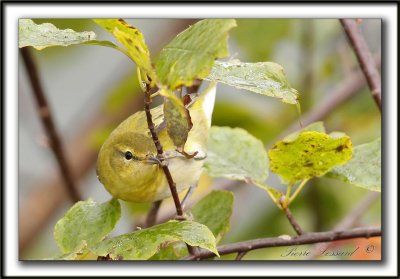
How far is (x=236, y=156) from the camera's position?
0.95 meters

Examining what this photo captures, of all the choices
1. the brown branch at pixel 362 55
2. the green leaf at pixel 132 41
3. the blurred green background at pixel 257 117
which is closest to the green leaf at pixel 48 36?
the green leaf at pixel 132 41

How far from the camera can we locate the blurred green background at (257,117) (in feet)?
4.47

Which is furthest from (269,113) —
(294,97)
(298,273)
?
(294,97)

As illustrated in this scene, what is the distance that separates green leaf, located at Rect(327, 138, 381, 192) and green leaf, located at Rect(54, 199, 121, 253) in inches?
10.2

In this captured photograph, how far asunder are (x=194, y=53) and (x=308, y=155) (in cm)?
24

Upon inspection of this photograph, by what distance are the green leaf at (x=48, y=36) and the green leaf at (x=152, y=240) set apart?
0.20 metres

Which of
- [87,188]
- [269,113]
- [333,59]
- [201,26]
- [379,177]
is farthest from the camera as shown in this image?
[87,188]

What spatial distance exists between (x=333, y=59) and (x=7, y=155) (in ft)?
2.54

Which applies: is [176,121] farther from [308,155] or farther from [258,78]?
[308,155]

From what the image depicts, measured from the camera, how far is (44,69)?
1.82 metres

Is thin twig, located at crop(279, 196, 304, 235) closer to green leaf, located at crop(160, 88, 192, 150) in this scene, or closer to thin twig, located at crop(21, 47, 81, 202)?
green leaf, located at crop(160, 88, 192, 150)

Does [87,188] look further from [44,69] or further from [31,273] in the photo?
[31,273]

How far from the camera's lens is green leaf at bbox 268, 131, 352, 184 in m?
0.78

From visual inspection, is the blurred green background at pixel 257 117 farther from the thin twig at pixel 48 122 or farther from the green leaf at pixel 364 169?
the green leaf at pixel 364 169
